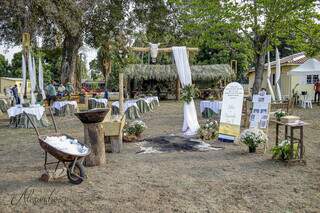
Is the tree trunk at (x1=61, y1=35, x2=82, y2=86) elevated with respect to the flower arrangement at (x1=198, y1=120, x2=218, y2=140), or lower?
elevated

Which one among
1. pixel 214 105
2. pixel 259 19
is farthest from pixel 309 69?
pixel 214 105

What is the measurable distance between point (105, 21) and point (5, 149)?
646 inches

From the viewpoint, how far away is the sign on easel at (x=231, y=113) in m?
9.03

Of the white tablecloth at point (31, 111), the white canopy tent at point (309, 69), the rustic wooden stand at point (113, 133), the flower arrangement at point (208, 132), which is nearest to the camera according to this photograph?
the rustic wooden stand at point (113, 133)

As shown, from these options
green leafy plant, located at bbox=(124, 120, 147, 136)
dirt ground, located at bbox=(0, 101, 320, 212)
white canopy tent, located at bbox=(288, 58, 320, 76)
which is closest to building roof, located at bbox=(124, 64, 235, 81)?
white canopy tent, located at bbox=(288, 58, 320, 76)

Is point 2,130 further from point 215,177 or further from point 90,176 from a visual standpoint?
point 215,177

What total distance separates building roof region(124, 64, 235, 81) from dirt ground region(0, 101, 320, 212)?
2156cm

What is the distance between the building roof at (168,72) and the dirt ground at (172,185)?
70.7 feet

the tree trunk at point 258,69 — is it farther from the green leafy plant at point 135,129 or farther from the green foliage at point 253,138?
the green foliage at point 253,138

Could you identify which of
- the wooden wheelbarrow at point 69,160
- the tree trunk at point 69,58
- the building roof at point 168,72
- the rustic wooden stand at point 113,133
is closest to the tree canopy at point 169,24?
the tree trunk at point 69,58

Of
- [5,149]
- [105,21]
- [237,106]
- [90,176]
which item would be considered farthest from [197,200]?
[105,21]

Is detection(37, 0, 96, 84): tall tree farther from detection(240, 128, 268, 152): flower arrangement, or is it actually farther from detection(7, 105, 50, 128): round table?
detection(240, 128, 268, 152): flower arrangement

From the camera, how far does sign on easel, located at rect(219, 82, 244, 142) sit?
29.6 ft
